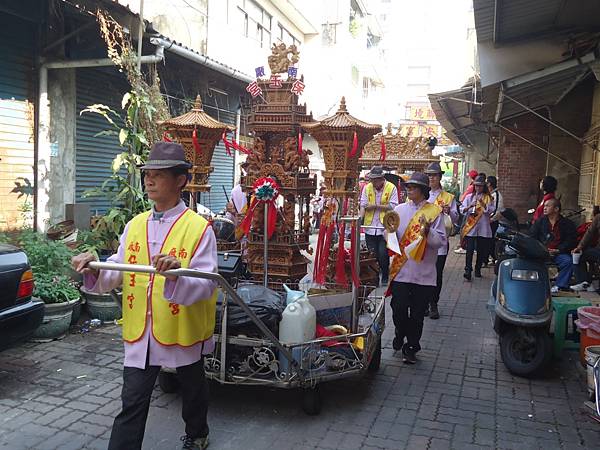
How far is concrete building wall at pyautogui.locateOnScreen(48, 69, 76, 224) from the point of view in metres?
7.99

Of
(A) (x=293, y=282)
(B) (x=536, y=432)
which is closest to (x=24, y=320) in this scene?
(A) (x=293, y=282)

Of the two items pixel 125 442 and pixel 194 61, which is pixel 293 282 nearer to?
pixel 125 442

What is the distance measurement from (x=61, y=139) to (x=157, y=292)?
6.21 m

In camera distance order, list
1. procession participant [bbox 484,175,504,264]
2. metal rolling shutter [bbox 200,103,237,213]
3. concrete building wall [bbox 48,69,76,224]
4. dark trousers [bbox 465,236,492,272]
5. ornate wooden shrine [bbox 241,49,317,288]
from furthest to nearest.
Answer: metal rolling shutter [bbox 200,103,237,213], procession participant [bbox 484,175,504,264], dark trousers [bbox 465,236,492,272], concrete building wall [bbox 48,69,76,224], ornate wooden shrine [bbox 241,49,317,288]

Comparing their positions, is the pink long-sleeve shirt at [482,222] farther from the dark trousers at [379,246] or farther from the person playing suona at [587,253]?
the person playing suona at [587,253]

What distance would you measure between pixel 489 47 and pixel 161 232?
7.48 m

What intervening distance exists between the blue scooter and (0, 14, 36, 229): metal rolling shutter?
6464 mm

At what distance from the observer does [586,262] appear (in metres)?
7.13

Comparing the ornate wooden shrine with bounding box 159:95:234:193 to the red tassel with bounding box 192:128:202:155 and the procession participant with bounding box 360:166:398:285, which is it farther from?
the procession participant with bounding box 360:166:398:285

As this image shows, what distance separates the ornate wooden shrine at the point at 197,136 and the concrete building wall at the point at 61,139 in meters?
3.00

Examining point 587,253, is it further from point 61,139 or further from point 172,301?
point 61,139

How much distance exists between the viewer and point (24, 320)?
14.3 feet

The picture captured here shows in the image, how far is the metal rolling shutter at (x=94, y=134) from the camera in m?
8.59

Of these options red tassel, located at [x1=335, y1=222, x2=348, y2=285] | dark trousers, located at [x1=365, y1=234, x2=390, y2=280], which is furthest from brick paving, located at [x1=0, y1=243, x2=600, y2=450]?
dark trousers, located at [x1=365, y1=234, x2=390, y2=280]
